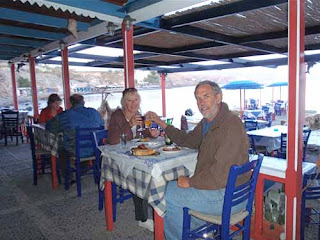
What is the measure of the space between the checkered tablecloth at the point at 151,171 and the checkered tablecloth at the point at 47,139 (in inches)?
68.5

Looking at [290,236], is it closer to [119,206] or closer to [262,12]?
[119,206]

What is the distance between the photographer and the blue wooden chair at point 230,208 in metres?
1.64

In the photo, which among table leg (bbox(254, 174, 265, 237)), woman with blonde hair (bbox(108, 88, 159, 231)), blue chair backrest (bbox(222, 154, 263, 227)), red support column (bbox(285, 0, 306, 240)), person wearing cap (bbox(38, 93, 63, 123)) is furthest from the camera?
person wearing cap (bbox(38, 93, 63, 123))

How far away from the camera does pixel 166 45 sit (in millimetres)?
5922

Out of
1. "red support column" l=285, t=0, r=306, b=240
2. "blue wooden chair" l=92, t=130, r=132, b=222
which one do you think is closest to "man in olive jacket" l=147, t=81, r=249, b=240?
"red support column" l=285, t=0, r=306, b=240

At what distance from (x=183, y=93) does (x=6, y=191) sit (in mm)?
37211

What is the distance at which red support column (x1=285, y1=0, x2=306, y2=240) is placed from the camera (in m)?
1.96

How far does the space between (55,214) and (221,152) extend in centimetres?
236

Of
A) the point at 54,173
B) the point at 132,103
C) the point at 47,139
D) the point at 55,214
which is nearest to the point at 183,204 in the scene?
the point at 132,103

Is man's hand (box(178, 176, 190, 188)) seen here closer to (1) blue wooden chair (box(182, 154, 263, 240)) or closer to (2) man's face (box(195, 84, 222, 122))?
(1) blue wooden chair (box(182, 154, 263, 240))

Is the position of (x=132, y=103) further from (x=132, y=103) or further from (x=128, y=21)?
(x=128, y=21)

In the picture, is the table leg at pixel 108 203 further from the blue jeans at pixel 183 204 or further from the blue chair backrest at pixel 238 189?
the blue chair backrest at pixel 238 189

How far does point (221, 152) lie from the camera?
5.70 feet

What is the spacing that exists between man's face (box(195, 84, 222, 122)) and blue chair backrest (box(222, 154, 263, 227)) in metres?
0.55
